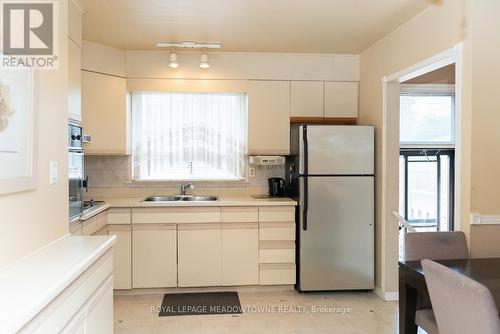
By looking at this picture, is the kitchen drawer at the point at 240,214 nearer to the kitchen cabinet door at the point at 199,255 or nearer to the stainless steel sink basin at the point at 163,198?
the kitchen cabinet door at the point at 199,255

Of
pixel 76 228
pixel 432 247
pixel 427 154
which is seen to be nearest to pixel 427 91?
pixel 427 154

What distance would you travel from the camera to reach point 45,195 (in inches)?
67.2

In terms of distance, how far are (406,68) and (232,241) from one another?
2.18m

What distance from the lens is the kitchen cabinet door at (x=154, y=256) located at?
341 centimetres

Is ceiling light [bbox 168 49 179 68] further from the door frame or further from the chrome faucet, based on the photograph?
the door frame

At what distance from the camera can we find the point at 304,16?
2.85m

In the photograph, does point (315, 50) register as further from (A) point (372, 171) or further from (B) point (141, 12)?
(B) point (141, 12)

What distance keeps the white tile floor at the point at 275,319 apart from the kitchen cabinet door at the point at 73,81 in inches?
65.6

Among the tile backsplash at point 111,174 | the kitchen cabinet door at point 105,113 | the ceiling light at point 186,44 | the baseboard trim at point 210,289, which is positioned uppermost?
the ceiling light at point 186,44

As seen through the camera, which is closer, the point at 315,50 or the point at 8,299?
the point at 8,299

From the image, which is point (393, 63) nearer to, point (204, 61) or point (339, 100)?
point (339, 100)

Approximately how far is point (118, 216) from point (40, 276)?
219 centimetres

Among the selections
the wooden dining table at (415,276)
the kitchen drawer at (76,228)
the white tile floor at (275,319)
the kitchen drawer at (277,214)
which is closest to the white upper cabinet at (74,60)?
the kitchen drawer at (76,228)

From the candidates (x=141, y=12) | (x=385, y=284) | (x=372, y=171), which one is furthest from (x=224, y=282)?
(x=141, y=12)
